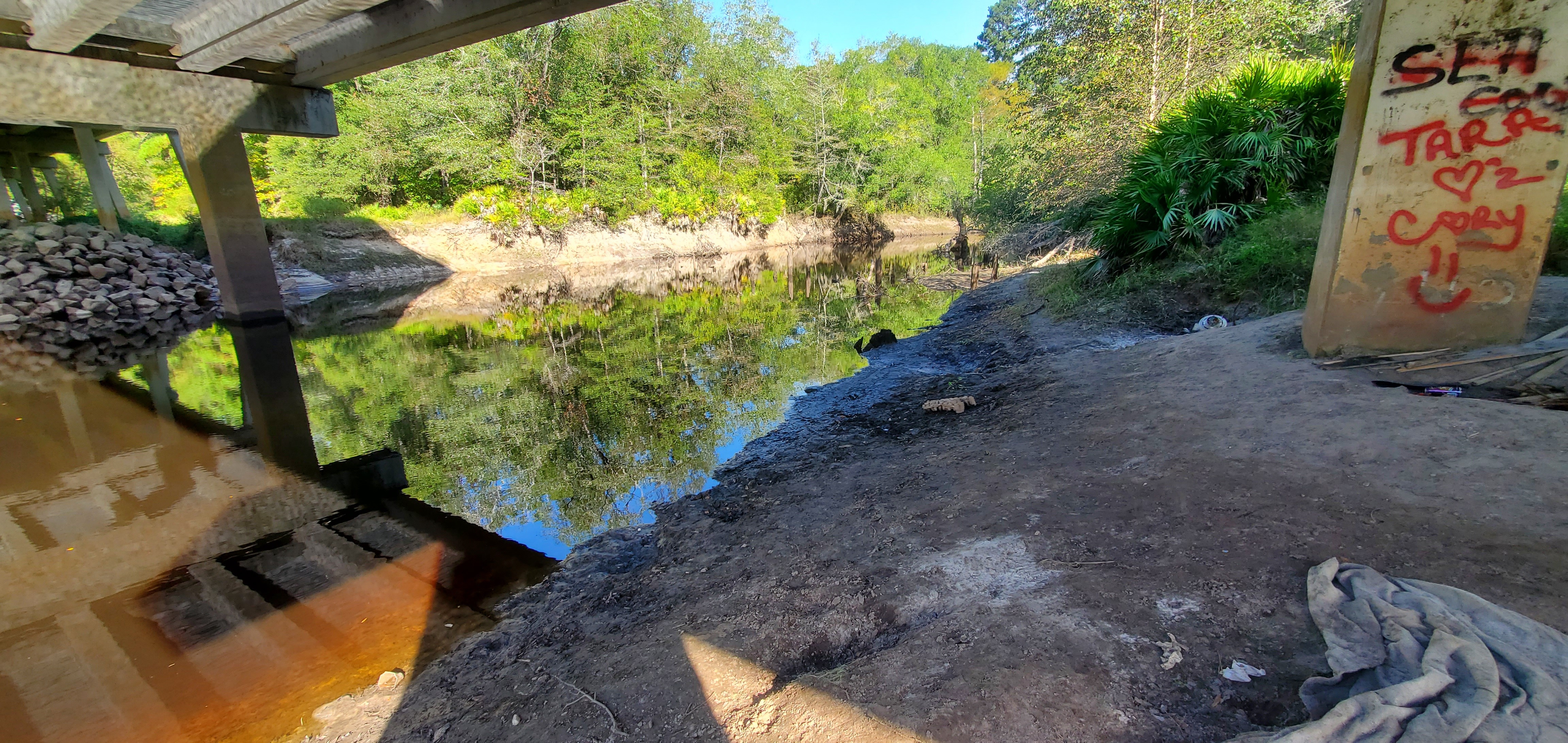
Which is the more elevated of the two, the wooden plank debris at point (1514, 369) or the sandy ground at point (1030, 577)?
the wooden plank debris at point (1514, 369)

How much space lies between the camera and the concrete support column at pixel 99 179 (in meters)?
18.2

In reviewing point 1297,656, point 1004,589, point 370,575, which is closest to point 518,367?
point 370,575

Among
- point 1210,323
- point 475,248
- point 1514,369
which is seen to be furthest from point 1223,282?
point 475,248

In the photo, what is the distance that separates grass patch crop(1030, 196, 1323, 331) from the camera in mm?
7535

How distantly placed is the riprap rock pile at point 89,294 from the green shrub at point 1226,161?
17.1 meters

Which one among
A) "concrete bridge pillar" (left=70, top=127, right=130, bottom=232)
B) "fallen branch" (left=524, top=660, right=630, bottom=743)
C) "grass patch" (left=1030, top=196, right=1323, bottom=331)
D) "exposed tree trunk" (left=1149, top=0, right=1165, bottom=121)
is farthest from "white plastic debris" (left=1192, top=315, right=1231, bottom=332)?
"concrete bridge pillar" (left=70, top=127, right=130, bottom=232)

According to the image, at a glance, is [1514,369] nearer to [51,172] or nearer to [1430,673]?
[1430,673]

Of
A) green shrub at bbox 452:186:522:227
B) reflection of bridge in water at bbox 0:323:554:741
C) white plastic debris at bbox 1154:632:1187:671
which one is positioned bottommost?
reflection of bridge in water at bbox 0:323:554:741

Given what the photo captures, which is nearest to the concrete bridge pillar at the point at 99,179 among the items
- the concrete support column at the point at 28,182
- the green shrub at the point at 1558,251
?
the concrete support column at the point at 28,182

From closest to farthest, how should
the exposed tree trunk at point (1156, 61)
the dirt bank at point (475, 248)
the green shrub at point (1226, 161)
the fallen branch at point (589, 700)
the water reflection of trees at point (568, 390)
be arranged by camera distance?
the fallen branch at point (589, 700) < the water reflection of trees at point (568, 390) < the green shrub at point (1226, 161) < the exposed tree trunk at point (1156, 61) < the dirt bank at point (475, 248)

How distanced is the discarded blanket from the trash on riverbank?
3799 mm

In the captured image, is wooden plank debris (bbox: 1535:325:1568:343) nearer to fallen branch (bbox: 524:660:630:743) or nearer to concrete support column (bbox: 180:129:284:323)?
fallen branch (bbox: 524:660:630:743)

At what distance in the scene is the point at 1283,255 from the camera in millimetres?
7555

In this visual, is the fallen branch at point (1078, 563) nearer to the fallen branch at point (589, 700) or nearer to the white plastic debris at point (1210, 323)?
the fallen branch at point (589, 700)
